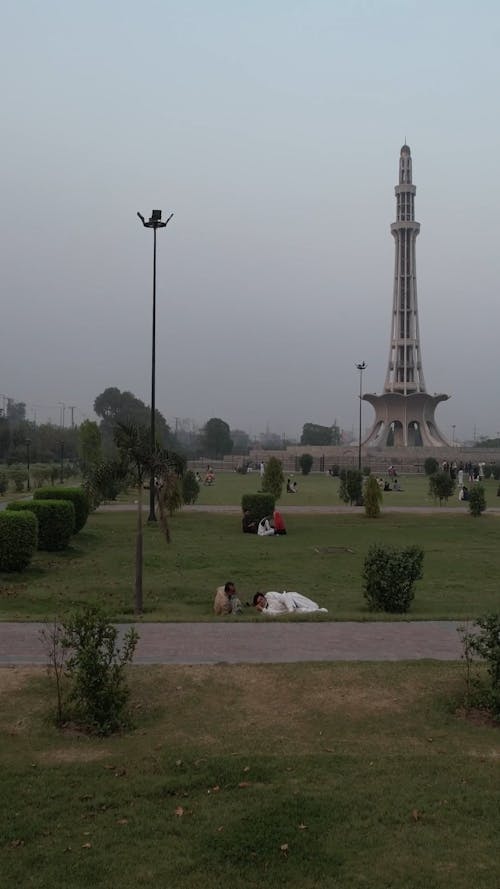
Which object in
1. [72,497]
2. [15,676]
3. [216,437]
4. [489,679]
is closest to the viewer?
[489,679]

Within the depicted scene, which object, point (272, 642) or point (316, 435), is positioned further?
point (316, 435)

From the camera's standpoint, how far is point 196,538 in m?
16.8

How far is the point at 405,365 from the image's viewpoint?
3105 inches

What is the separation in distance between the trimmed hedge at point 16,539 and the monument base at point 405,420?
6951 cm

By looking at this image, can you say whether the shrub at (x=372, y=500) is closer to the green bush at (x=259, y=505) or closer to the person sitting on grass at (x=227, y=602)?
the green bush at (x=259, y=505)

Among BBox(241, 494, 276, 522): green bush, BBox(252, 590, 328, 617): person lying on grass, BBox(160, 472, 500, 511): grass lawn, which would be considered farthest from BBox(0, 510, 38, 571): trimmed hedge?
BBox(160, 472, 500, 511): grass lawn

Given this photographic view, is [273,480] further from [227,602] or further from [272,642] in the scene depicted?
[272,642]

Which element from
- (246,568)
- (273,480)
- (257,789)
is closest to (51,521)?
(246,568)

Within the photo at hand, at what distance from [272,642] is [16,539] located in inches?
224

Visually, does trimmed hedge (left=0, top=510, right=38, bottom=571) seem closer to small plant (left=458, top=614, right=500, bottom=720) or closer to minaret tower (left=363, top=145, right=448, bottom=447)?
small plant (left=458, top=614, right=500, bottom=720)

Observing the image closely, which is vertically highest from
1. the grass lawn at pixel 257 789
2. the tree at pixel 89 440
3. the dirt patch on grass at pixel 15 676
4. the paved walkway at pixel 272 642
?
the tree at pixel 89 440

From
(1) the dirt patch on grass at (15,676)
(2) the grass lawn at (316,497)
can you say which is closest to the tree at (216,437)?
(2) the grass lawn at (316,497)

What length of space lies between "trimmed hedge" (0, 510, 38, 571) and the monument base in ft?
228

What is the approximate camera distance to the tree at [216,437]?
96375 millimetres
